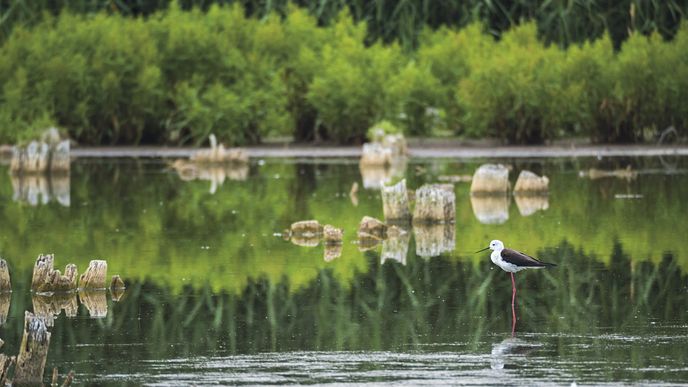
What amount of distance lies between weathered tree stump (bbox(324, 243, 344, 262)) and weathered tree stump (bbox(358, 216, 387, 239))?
0.87m

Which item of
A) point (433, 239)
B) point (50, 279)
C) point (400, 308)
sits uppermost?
point (433, 239)

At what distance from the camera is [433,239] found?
66.3 feet

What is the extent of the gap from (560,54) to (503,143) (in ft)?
7.90

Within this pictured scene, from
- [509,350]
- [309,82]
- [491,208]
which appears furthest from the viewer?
[309,82]

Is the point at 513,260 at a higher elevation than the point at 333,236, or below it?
below

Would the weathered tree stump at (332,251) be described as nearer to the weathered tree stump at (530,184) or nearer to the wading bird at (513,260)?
the wading bird at (513,260)

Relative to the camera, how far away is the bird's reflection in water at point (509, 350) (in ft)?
38.1

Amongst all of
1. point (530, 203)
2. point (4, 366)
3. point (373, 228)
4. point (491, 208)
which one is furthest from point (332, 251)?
point (4, 366)

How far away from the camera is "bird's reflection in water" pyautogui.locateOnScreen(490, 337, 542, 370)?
38.1ft

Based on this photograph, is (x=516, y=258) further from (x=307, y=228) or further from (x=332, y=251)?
(x=307, y=228)

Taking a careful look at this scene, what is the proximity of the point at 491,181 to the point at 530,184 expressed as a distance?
1.95 feet

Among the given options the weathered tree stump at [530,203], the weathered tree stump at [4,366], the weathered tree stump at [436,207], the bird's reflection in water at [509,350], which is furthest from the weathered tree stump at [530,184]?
the weathered tree stump at [4,366]

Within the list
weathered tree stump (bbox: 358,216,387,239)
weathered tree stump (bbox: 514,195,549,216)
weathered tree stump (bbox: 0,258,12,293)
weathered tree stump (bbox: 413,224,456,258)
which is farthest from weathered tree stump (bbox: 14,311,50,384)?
weathered tree stump (bbox: 514,195,549,216)

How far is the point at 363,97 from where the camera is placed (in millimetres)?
39312
